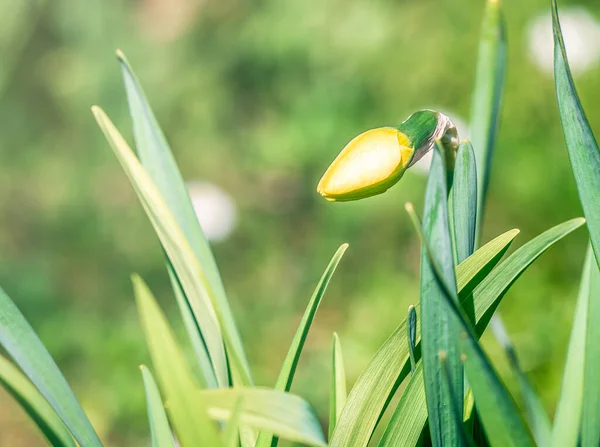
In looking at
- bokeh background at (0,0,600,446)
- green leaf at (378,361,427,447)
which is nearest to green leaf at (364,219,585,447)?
green leaf at (378,361,427,447)

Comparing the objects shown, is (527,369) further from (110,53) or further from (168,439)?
(110,53)

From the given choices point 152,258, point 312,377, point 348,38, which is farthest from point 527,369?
point 348,38

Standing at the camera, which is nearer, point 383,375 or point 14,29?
point 383,375

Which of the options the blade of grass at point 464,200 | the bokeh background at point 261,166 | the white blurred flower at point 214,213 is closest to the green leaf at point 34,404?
the blade of grass at point 464,200

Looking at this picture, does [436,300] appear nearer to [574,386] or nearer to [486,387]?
[486,387]

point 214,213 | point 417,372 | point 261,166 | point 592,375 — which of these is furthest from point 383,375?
point 261,166
